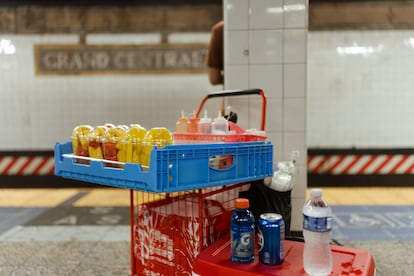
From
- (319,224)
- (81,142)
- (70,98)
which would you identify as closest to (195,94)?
(70,98)

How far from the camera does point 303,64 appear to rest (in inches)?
110

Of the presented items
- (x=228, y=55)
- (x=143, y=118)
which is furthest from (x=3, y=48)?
(x=228, y=55)

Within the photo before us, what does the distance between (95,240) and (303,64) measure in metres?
2.49

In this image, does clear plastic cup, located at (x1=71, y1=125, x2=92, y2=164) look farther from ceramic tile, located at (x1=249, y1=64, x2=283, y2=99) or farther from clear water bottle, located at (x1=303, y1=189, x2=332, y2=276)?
ceramic tile, located at (x1=249, y1=64, x2=283, y2=99)

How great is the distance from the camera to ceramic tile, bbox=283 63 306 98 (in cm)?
280

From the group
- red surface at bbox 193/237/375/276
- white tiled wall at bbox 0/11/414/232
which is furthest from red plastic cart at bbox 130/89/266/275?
white tiled wall at bbox 0/11/414/232

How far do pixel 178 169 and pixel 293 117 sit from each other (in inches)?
57.5

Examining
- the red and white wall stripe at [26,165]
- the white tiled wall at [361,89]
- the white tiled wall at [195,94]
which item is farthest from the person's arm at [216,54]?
the red and white wall stripe at [26,165]

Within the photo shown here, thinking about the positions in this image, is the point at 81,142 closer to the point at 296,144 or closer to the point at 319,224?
the point at 319,224

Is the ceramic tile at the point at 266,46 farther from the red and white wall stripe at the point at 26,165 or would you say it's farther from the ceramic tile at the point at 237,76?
the red and white wall stripe at the point at 26,165

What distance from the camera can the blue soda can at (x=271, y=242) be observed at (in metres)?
1.73

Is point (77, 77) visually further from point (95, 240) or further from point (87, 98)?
point (95, 240)

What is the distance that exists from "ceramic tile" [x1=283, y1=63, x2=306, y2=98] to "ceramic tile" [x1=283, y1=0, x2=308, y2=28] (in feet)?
0.96

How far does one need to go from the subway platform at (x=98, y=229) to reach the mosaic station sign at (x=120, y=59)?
1941 millimetres
